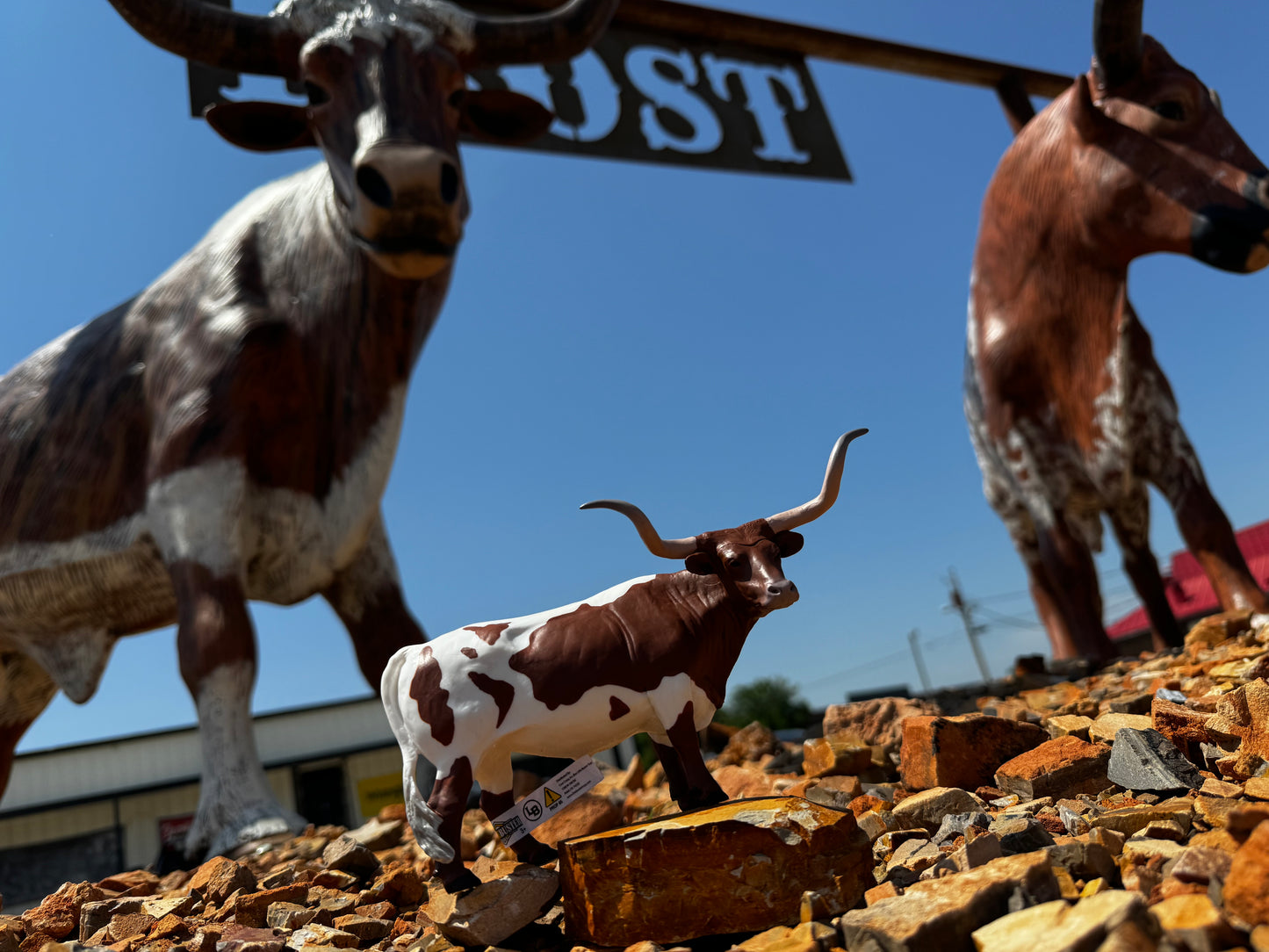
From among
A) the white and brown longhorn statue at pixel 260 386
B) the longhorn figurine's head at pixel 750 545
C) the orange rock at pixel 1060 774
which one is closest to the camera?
the longhorn figurine's head at pixel 750 545

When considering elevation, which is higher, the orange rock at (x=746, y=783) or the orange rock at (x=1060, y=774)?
the orange rock at (x=746, y=783)

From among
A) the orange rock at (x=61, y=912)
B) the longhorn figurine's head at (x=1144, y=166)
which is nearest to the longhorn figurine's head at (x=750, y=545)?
the orange rock at (x=61, y=912)

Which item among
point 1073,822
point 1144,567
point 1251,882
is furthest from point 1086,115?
point 1251,882

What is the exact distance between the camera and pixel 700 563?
1.73 m

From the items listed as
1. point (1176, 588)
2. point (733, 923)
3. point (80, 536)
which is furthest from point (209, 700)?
point (1176, 588)

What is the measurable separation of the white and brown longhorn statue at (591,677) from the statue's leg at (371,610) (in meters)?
2.10

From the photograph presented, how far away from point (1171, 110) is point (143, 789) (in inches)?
586

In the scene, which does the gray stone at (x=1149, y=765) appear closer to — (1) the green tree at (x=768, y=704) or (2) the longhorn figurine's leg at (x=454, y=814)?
(2) the longhorn figurine's leg at (x=454, y=814)

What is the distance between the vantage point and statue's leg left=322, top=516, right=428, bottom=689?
3756mm

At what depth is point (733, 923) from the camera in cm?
139

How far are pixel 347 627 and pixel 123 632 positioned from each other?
959 mm

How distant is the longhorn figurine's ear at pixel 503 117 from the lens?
3.54m

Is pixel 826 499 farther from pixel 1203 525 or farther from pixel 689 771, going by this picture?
pixel 1203 525

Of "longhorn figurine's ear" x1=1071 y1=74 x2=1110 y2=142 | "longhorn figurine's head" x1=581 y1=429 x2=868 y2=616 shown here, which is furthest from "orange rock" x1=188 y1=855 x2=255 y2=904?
"longhorn figurine's ear" x1=1071 y1=74 x2=1110 y2=142
